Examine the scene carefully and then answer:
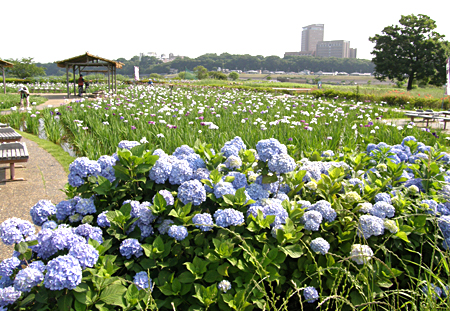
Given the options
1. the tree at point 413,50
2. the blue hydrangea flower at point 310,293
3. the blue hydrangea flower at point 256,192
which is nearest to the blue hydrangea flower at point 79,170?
the blue hydrangea flower at point 256,192

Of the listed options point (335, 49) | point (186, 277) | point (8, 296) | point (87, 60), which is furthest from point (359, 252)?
point (335, 49)

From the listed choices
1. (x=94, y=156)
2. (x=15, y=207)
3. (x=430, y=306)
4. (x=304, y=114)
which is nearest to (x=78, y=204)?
(x=430, y=306)

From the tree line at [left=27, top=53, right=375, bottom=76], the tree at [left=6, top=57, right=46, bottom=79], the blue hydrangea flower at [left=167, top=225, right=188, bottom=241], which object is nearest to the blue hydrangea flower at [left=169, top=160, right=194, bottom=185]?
the blue hydrangea flower at [left=167, top=225, right=188, bottom=241]

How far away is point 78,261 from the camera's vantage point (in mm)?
1398

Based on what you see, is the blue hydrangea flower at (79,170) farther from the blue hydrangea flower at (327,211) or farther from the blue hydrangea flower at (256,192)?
the blue hydrangea flower at (327,211)

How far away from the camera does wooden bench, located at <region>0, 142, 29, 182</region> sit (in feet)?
14.1

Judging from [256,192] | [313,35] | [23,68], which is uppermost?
[313,35]

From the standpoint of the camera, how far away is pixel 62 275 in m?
1.31

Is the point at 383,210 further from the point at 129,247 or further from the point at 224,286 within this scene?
the point at 129,247

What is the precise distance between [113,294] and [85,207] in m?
0.66

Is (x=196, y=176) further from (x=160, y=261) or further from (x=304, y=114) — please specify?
(x=304, y=114)

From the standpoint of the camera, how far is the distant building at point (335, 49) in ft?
→ 535

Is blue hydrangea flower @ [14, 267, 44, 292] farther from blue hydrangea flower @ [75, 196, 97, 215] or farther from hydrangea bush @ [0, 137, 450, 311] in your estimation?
blue hydrangea flower @ [75, 196, 97, 215]

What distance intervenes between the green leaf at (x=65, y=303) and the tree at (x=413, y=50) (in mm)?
36665
